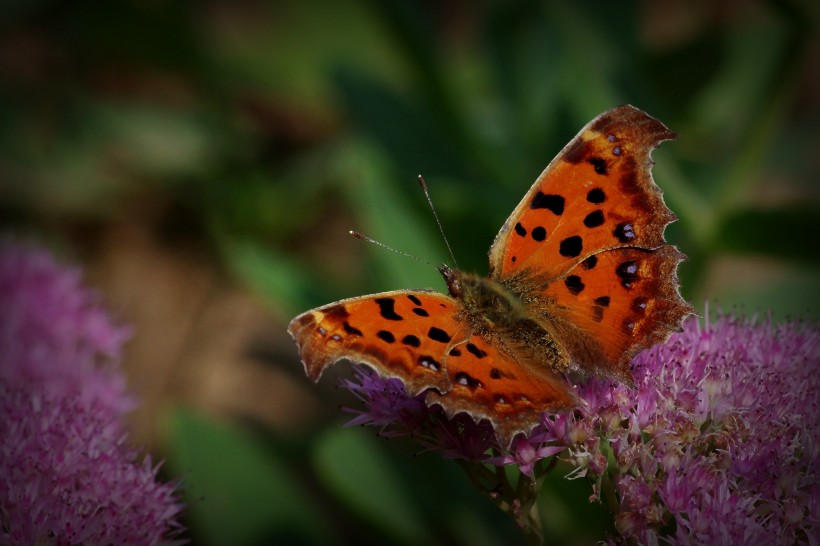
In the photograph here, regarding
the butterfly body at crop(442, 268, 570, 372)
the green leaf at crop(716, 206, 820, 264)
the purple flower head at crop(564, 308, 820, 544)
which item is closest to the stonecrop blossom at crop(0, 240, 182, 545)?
the butterfly body at crop(442, 268, 570, 372)

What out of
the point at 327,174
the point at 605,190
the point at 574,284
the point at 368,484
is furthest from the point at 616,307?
the point at 327,174

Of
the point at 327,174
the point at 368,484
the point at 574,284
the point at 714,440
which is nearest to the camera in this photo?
the point at 714,440

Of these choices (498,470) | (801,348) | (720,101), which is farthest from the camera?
(720,101)

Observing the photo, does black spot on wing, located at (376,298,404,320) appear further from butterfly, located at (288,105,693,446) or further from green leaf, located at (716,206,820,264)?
green leaf, located at (716,206,820,264)

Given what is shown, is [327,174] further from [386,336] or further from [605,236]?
[386,336]

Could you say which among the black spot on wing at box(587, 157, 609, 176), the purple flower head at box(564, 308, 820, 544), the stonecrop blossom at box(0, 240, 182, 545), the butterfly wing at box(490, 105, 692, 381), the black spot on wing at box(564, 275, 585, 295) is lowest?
the stonecrop blossom at box(0, 240, 182, 545)

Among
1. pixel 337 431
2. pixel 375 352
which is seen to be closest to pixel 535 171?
pixel 337 431

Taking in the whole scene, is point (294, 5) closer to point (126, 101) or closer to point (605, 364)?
point (126, 101)
